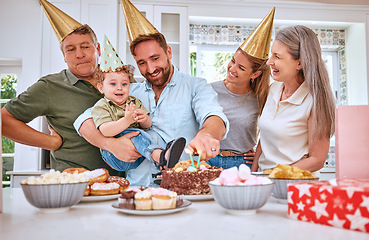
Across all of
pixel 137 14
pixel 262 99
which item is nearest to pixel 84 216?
pixel 137 14

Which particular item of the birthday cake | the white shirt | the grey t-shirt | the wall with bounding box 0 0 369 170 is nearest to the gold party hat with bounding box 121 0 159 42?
the grey t-shirt

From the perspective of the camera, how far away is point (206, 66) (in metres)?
3.91

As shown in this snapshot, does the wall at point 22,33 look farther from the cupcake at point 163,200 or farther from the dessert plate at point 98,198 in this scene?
the cupcake at point 163,200

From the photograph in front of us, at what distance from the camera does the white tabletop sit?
0.57 m

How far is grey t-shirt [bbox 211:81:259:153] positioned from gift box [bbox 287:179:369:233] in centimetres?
113

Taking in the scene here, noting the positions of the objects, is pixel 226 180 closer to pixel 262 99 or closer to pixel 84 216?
pixel 84 216

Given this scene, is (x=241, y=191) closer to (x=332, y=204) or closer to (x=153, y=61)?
(x=332, y=204)

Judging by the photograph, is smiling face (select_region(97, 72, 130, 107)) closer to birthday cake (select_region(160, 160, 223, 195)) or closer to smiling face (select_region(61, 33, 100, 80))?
smiling face (select_region(61, 33, 100, 80))

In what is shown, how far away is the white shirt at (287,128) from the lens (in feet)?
4.94

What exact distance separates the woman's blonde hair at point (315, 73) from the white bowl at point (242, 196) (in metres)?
0.81

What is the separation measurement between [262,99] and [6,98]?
275 cm

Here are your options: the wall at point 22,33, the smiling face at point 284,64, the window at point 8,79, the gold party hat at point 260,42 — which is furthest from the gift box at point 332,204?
the window at point 8,79

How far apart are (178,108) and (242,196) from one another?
2.94 feet

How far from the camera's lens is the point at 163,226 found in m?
0.63
